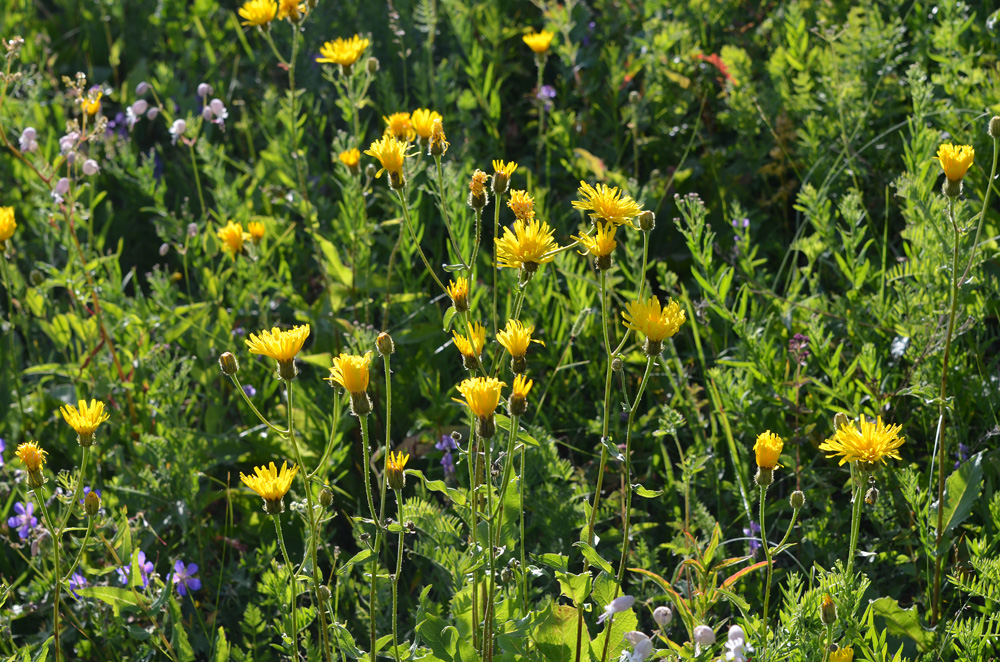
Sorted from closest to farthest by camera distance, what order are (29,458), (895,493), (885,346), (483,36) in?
(29,458) → (895,493) → (885,346) → (483,36)

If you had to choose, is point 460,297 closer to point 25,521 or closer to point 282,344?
point 282,344

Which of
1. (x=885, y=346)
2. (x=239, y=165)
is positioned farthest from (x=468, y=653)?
(x=239, y=165)

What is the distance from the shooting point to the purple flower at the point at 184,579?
78.5 inches

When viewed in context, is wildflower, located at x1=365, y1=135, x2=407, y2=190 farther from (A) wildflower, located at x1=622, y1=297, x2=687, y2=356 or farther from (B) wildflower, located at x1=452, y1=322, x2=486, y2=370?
(A) wildflower, located at x1=622, y1=297, x2=687, y2=356

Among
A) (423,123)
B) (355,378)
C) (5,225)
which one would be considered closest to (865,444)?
(355,378)

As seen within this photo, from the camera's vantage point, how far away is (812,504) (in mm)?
2150

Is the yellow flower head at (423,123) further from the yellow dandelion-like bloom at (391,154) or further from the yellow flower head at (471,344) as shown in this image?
the yellow flower head at (471,344)

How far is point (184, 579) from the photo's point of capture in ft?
6.65

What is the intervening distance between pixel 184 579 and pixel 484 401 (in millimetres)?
1150

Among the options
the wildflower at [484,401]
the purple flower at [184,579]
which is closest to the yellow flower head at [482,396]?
the wildflower at [484,401]

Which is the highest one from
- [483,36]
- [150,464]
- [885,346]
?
[483,36]

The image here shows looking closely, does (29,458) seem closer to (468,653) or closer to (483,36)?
(468,653)

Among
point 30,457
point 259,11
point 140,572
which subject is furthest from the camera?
point 259,11

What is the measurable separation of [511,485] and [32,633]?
1.36 meters
